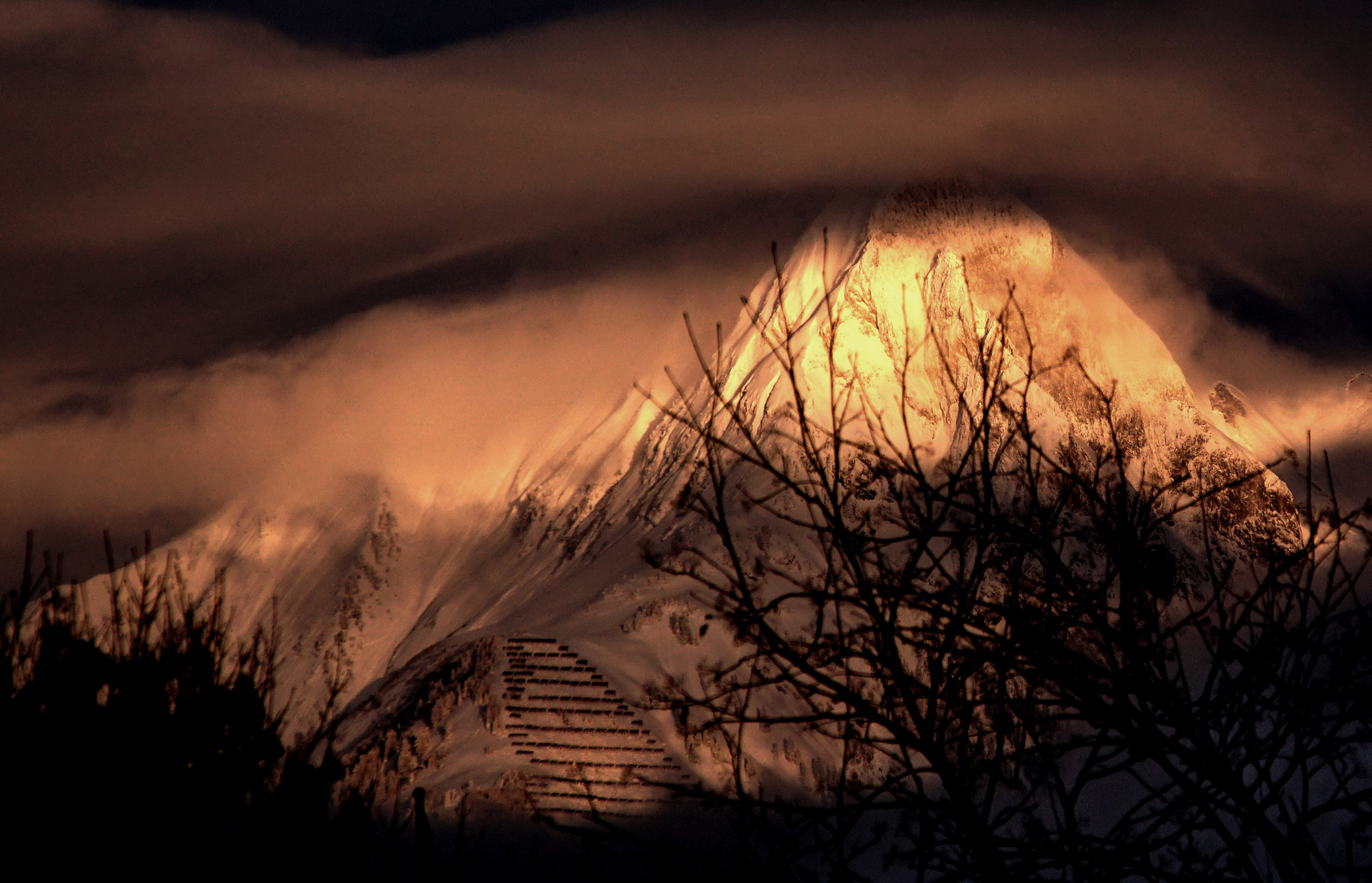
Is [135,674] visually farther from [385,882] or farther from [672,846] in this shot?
[672,846]

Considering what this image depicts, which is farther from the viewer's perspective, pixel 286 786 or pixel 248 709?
pixel 248 709

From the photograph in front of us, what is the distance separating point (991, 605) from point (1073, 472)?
882mm

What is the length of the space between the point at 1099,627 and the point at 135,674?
7.13m

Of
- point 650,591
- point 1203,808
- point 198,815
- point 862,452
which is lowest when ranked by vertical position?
point 1203,808

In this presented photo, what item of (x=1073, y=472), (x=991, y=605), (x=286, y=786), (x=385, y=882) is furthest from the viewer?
(x=286, y=786)

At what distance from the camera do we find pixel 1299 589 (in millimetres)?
6355

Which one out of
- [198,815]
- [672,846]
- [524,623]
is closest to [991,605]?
[672,846]

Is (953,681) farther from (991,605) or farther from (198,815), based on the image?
(198,815)

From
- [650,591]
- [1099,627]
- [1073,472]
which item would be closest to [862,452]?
[1073,472]

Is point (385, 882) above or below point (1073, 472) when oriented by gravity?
below

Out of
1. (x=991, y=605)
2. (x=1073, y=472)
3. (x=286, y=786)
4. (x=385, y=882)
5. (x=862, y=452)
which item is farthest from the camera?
(x=286, y=786)

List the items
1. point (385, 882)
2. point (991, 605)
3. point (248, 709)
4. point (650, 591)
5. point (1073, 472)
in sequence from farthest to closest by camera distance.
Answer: point (650, 591) < point (248, 709) < point (385, 882) < point (1073, 472) < point (991, 605)

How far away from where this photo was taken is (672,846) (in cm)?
639

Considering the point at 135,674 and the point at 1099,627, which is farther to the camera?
the point at 135,674
